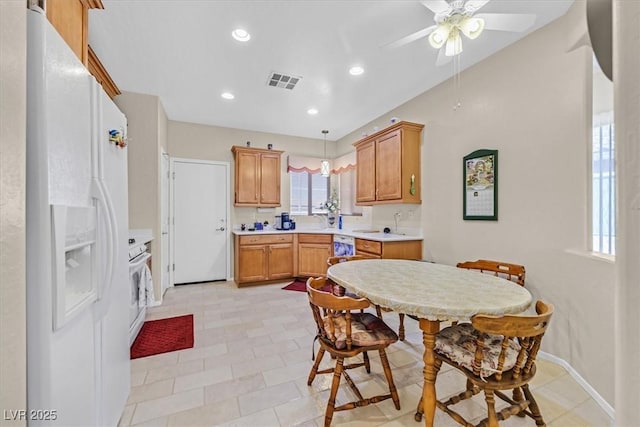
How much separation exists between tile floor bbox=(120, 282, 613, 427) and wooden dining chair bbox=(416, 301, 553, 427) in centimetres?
36

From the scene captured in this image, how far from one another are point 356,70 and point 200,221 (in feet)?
11.3

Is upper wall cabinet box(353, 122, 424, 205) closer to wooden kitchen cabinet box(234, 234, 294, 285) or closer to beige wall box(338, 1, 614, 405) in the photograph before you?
beige wall box(338, 1, 614, 405)

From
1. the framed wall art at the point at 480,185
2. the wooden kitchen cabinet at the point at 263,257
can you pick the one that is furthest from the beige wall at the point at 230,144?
the framed wall art at the point at 480,185

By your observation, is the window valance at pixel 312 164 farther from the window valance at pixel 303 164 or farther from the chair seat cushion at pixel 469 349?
the chair seat cushion at pixel 469 349

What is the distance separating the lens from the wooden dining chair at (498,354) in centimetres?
120

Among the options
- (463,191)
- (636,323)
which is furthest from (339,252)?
(636,323)

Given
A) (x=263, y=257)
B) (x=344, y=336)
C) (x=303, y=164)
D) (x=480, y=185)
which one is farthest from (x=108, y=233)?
(x=303, y=164)

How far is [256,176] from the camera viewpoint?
4844 mm

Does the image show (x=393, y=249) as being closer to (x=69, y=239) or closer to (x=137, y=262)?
(x=137, y=262)

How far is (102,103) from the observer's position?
4.52 ft

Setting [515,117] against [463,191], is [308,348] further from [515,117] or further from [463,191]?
[515,117]

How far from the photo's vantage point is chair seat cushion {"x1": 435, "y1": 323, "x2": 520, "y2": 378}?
1.33 meters

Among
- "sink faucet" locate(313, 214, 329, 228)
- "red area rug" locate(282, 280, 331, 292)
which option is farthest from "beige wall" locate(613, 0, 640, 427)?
"sink faucet" locate(313, 214, 329, 228)

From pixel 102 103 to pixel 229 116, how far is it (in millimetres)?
3163
